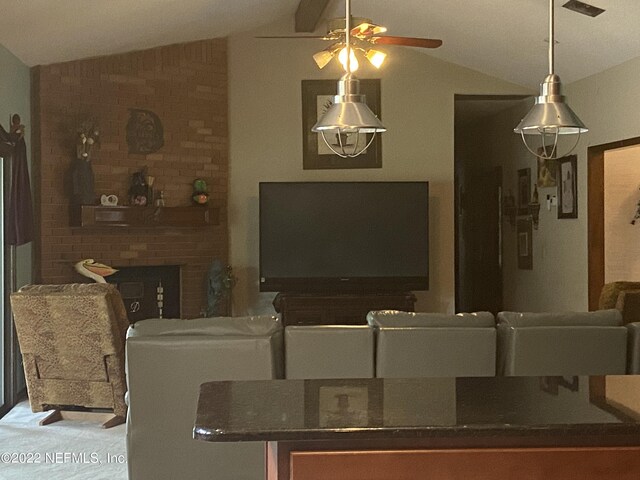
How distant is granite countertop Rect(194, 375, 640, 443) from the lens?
5.67ft

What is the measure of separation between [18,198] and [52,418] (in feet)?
5.54

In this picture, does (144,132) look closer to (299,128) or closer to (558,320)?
(299,128)

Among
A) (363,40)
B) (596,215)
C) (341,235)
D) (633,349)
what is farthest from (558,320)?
(341,235)

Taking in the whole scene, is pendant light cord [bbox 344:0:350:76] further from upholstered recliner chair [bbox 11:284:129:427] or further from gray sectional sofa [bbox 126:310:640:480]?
upholstered recliner chair [bbox 11:284:129:427]

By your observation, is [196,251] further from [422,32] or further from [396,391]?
[396,391]

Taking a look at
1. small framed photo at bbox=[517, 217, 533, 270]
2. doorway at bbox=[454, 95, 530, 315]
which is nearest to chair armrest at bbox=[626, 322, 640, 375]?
small framed photo at bbox=[517, 217, 533, 270]

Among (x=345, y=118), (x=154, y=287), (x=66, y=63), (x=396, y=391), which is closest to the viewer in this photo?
(x=396, y=391)

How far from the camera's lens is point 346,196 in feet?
25.2

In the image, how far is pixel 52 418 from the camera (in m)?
5.32

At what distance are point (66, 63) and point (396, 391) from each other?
5.84 metres

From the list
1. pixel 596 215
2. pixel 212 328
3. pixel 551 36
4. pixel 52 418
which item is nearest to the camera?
pixel 551 36

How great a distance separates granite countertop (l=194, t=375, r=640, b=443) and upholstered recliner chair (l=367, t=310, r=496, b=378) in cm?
139

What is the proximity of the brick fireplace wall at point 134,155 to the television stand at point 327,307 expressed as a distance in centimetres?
89

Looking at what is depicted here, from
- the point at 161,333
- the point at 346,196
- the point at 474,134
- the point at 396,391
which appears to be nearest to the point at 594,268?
the point at 346,196
